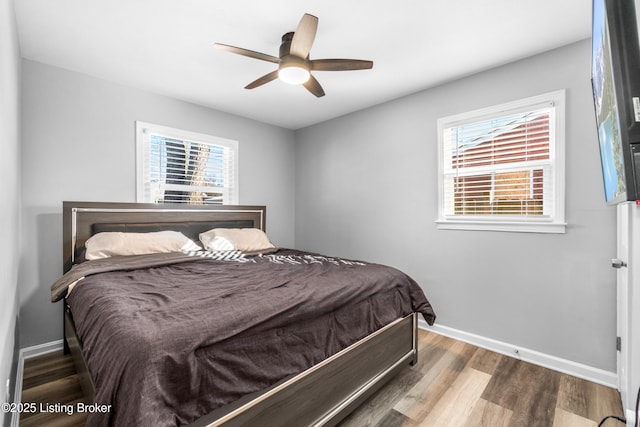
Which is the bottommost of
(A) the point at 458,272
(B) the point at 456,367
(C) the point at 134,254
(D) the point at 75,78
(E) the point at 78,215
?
(B) the point at 456,367

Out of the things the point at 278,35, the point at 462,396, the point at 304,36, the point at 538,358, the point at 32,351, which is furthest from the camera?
the point at 32,351

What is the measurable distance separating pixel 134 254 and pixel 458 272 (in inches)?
121

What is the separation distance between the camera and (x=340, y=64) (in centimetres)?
217

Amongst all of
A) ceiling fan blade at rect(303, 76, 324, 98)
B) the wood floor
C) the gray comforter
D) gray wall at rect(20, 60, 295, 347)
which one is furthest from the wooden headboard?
ceiling fan blade at rect(303, 76, 324, 98)

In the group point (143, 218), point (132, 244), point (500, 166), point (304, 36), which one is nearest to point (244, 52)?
point (304, 36)

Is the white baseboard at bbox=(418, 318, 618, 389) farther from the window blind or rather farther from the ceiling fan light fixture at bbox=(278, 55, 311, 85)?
the ceiling fan light fixture at bbox=(278, 55, 311, 85)

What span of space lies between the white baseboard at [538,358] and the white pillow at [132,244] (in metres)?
2.78

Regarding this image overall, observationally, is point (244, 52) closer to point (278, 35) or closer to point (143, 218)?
point (278, 35)

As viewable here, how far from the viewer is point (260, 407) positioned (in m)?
1.29

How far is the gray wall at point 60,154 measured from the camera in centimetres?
258

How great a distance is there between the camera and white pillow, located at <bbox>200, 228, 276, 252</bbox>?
3.29m

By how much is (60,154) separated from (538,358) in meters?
4.52

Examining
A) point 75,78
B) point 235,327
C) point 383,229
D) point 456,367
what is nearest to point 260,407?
point 235,327

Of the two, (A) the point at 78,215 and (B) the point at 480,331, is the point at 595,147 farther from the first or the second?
(A) the point at 78,215
